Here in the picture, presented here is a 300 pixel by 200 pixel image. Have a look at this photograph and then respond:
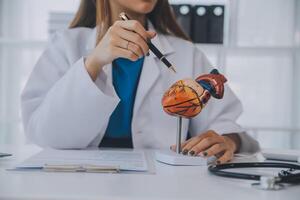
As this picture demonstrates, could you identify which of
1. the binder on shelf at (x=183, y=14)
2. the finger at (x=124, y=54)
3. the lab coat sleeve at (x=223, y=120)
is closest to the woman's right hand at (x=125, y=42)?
the finger at (x=124, y=54)

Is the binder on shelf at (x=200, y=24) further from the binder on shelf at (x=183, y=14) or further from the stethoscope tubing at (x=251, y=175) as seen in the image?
the stethoscope tubing at (x=251, y=175)

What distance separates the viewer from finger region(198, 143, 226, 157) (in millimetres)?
848

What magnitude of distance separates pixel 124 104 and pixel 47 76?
0.22 meters

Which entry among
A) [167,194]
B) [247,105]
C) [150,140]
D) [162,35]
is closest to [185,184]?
[167,194]

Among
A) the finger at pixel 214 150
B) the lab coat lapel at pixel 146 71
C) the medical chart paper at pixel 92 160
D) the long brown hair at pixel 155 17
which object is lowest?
the medical chart paper at pixel 92 160

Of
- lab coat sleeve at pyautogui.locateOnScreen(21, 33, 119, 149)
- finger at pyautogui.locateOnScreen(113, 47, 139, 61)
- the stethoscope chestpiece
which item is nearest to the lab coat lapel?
lab coat sleeve at pyautogui.locateOnScreen(21, 33, 119, 149)

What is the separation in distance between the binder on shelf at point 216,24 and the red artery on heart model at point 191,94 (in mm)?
1602

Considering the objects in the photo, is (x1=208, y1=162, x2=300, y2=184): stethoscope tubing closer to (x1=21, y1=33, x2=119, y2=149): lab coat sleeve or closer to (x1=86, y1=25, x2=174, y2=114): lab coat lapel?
(x1=21, y1=33, x2=119, y2=149): lab coat sleeve

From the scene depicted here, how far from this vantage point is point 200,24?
7.73 feet

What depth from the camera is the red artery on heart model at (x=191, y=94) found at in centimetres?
78

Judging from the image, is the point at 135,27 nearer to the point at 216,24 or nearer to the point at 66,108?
the point at 66,108

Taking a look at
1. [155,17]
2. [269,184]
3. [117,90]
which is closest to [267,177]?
[269,184]

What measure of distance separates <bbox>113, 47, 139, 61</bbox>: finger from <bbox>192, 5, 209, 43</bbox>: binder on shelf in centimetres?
152

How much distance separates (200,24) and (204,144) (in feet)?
5.17
